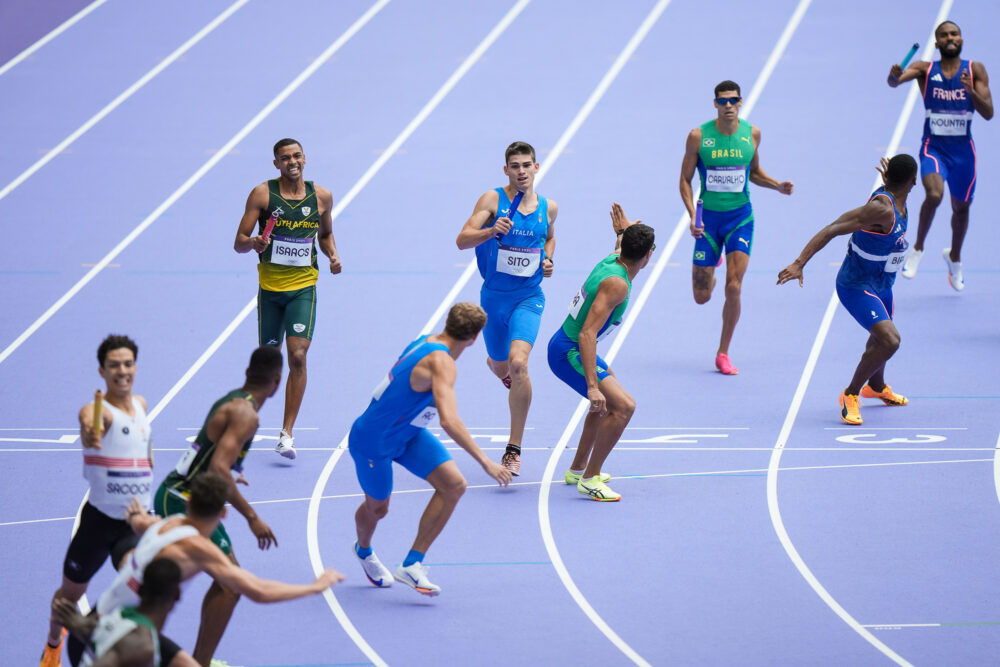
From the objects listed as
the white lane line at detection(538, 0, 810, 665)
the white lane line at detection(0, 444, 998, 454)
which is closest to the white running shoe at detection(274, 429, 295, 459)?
the white lane line at detection(0, 444, 998, 454)

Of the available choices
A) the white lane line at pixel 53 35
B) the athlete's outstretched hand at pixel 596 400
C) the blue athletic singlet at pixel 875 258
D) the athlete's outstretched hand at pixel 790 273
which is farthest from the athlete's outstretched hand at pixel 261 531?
the white lane line at pixel 53 35

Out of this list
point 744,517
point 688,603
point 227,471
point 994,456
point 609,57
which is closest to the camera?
point 227,471

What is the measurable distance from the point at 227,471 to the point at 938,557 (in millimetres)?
3787

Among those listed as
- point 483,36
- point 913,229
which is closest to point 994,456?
point 913,229

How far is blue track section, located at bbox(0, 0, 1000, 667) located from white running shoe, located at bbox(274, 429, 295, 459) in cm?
10

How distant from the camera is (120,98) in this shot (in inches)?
582

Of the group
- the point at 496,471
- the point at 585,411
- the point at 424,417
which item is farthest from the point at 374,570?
the point at 585,411

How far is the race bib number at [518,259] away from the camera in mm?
7734

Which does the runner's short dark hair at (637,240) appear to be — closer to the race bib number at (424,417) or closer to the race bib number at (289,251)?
the race bib number at (424,417)

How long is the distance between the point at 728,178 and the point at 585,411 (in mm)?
2146

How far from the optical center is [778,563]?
6445 millimetres

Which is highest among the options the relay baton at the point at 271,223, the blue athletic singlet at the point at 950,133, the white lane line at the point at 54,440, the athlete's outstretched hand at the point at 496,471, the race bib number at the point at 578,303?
the blue athletic singlet at the point at 950,133

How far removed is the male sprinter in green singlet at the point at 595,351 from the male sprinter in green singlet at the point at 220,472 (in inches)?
91.1

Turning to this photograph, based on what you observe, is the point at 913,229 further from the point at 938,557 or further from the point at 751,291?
the point at 938,557
